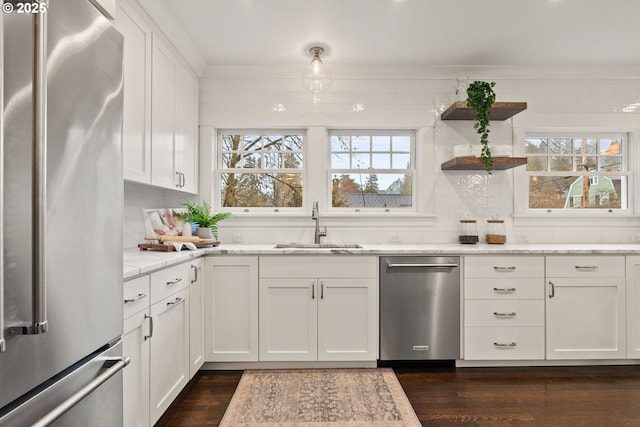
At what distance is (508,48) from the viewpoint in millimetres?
3029

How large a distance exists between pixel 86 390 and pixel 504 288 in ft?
8.71

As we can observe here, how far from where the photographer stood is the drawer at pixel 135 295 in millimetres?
1560

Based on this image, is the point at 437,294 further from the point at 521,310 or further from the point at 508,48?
the point at 508,48

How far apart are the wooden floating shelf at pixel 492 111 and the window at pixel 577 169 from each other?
0.53 metres

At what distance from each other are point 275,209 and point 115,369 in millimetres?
2385

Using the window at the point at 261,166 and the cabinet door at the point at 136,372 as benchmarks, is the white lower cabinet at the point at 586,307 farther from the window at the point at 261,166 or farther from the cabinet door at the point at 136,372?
the cabinet door at the point at 136,372

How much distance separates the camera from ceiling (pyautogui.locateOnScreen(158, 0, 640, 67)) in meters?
2.44

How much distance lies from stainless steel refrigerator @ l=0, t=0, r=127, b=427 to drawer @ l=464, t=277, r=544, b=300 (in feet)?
7.66

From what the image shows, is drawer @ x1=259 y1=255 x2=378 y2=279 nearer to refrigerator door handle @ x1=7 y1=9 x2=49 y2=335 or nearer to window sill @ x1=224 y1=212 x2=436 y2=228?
window sill @ x1=224 y1=212 x2=436 y2=228

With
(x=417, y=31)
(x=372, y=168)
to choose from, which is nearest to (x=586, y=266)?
(x=372, y=168)

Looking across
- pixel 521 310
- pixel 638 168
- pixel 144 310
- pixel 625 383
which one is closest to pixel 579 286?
pixel 521 310

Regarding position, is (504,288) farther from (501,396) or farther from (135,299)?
(135,299)

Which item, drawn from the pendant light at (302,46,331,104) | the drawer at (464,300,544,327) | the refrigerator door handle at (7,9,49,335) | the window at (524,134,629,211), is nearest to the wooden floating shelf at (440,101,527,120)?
the window at (524,134,629,211)

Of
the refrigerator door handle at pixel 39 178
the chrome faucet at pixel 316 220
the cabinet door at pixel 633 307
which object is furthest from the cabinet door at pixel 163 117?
the cabinet door at pixel 633 307
